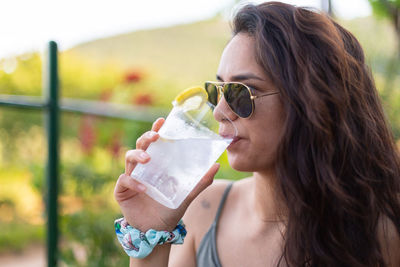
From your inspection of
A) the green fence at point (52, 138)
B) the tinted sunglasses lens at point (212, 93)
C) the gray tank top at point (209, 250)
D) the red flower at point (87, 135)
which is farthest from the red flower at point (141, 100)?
the tinted sunglasses lens at point (212, 93)

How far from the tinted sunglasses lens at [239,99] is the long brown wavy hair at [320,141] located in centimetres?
11

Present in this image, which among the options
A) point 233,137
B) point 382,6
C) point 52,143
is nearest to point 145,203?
point 233,137

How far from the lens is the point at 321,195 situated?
156 cm

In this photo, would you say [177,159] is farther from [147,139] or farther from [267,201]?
[267,201]

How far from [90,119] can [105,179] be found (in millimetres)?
3086

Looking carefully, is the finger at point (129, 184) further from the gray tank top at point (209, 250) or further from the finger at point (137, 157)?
the gray tank top at point (209, 250)

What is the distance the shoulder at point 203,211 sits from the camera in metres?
1.89

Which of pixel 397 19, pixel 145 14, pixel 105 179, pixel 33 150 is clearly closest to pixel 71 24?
pixel 33 150

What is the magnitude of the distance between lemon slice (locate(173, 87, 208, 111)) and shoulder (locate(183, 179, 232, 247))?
56 cm

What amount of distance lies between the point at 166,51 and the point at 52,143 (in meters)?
10.1

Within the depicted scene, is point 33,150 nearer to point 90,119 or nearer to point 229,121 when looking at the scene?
point 90,119

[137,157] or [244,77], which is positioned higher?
[244,77]

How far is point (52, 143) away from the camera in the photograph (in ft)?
8.25

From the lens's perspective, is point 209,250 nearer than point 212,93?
No
